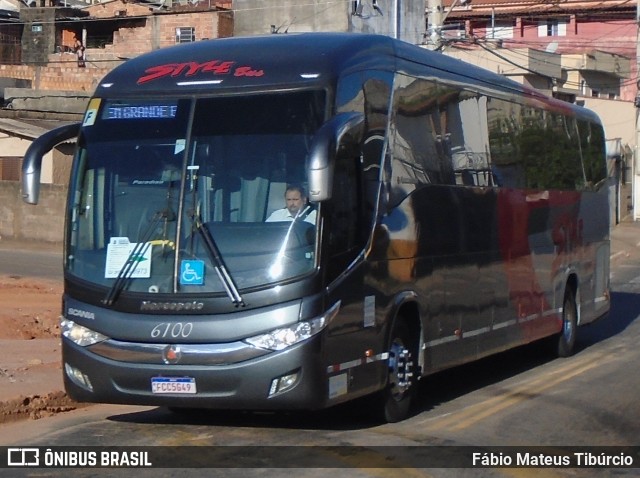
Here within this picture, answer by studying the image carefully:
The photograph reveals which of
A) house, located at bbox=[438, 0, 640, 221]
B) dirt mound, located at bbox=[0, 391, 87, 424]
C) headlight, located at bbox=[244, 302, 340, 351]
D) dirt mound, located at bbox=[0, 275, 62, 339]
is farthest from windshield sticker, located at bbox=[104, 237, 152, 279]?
house, located at bbox=[438, 0, 640, 221]

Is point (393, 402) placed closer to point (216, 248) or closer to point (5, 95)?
point (216, 248)

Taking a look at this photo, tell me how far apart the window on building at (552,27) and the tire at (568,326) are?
54956mm

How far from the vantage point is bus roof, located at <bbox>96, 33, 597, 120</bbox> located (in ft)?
31.1

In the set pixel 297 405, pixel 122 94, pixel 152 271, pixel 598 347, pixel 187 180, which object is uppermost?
pixel 122 94

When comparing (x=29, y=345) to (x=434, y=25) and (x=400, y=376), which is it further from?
(x=434, y=25)

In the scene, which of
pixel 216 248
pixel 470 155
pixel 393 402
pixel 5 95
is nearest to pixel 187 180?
pixel 216 248

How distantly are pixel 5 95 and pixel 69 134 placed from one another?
127ft

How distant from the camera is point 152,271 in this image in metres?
9.25

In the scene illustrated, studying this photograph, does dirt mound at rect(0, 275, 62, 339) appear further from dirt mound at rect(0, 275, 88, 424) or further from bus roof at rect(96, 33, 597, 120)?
bus roof at rect(96, 33, 597, 120)

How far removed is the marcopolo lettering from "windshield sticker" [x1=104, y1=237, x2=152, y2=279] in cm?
24

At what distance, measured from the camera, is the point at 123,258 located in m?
9.33

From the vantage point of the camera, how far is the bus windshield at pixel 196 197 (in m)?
9.03

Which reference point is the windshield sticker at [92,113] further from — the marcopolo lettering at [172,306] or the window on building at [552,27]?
the window on building at [552,27]

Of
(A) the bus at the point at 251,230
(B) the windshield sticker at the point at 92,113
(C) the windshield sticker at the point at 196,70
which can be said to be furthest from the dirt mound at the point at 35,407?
(C) the windshield sticker at the point at 196,70
